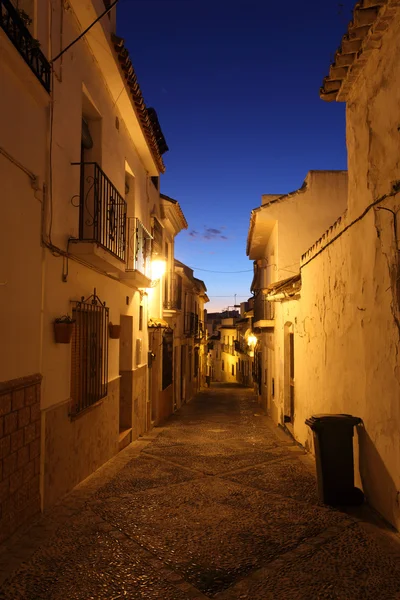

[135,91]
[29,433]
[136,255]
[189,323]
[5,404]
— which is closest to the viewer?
[5,404]

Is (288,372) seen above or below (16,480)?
above

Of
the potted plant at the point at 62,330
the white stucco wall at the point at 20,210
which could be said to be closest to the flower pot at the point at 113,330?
the potted plant at the point at 62,330

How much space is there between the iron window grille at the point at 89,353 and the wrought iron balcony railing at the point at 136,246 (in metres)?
1.77

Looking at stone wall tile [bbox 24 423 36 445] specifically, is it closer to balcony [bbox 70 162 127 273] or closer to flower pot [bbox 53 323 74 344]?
flower pot [bbox 53 323 74 344]

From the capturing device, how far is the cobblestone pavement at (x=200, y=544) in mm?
3682

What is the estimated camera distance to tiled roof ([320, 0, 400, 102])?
16.2ft

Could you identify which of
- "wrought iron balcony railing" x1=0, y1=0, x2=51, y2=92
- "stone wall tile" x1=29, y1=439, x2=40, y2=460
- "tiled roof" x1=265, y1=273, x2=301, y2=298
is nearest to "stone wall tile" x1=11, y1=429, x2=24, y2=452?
"stone wall tile" x1=29, y1=439, x2=40, y2=460

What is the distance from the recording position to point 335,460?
5.61m

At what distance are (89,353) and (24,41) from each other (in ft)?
13.7

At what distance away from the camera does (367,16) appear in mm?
5074

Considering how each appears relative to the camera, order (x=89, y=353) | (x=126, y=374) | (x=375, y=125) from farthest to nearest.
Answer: (x=126, y=374), (x=89, y=353), (x=375, y=125)

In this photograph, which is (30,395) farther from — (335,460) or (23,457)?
(335,460)

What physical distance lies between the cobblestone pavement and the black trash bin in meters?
0.25

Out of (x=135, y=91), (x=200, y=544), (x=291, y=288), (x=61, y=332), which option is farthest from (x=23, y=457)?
(x=291, y=288)
